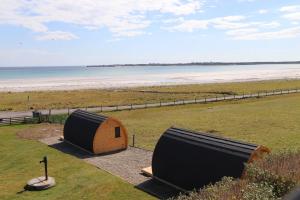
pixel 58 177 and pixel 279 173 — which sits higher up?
pixel 279 173

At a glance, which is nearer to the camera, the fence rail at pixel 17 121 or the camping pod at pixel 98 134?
the camping pod at pixel 98 134

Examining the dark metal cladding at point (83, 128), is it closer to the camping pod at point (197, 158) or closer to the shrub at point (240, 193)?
the camping pod at point (197, 158)

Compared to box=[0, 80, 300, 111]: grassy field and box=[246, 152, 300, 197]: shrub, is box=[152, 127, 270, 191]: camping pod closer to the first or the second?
box=[246, 152, 300, 197]: shrub

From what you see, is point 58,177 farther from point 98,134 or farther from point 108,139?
point 108,139

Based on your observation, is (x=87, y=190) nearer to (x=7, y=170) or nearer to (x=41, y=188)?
(x=41, y=188)

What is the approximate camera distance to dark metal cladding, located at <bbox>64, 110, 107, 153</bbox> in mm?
26375

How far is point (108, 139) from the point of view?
88.2ft

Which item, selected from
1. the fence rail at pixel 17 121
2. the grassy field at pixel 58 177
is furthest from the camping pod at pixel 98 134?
the fence rail at pixel 17 121

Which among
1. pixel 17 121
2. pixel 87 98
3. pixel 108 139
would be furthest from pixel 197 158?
pixel 87 98

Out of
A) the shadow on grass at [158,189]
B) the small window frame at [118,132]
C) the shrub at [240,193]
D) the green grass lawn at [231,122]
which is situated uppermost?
the shrub at [240,193]

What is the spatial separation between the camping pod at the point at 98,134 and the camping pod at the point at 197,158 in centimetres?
757

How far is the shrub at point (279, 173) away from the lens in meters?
8.88

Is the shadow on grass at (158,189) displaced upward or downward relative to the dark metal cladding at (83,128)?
downward

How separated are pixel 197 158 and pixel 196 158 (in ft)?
0.20
